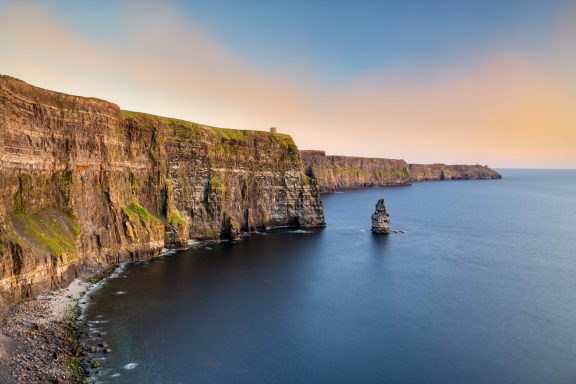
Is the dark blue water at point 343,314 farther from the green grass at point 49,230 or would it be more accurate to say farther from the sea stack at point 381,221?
the sea stack at point 381,221

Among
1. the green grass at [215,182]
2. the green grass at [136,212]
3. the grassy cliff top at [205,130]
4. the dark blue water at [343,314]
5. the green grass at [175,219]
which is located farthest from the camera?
the green grass at [215,182]

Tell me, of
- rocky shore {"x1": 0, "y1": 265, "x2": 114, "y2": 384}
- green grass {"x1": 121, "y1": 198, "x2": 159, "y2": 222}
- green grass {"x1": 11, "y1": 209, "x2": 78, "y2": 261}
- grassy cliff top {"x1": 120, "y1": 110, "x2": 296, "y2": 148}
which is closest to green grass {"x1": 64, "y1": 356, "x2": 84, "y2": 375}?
rocky shore {"x1": 0, "y1": 265, "x2": 114, "y2": 384}

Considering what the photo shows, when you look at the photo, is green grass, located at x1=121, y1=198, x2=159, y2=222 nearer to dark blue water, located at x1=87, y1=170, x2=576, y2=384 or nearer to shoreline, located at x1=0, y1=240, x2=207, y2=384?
dark blue water, located at x1=87, y1=170, x2=576, y2=384

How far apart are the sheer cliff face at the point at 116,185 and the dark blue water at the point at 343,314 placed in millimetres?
8471

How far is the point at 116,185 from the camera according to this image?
80.1 m

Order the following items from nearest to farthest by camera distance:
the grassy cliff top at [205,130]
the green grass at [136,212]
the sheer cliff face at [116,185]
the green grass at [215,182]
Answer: the sheer cliff face at [116,185], the green grass at [136,212], the grassy cliff top at [205,130], the green grass at [215,182]

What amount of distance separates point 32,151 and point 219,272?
Answer: 3654 centimetres

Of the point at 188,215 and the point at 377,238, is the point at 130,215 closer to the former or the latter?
the point at 188,215

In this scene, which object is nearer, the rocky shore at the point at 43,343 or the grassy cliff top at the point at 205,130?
the rocky shore at the point at 43,343

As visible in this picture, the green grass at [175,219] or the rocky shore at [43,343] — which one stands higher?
the green grass at [175,219]

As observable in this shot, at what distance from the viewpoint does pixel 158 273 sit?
2859 inches

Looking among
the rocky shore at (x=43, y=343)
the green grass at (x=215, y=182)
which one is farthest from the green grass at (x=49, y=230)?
the green grass at (x=215, y=182)

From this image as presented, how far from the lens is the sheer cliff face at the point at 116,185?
5553 cm

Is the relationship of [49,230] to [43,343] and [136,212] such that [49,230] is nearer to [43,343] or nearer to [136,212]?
[43,343]
